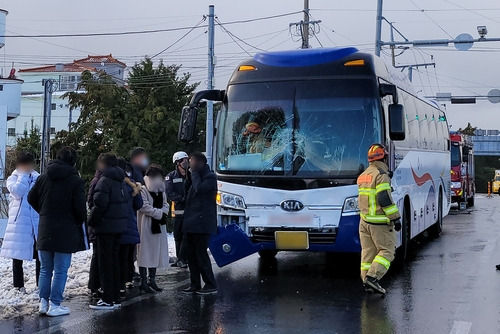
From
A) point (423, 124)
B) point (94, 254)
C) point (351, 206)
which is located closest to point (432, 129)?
point (423, 124)

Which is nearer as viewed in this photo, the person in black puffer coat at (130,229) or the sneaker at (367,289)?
the person in black puffer coat at (130,229)

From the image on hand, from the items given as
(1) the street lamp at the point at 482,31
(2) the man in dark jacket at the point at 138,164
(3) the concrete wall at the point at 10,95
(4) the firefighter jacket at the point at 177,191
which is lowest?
(4) the firefighter jacket at the point at 177,191

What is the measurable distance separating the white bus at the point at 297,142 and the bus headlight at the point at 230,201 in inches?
0.6

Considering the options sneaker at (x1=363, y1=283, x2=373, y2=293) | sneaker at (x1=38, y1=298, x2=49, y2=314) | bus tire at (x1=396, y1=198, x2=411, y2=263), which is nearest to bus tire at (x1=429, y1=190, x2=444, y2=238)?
bus tire at (x1=396, y1=198, x2=411, y2=263)

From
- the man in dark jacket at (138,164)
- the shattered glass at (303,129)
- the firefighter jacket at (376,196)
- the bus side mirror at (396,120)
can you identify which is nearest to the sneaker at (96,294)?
the man in dark jacket at (138,164)

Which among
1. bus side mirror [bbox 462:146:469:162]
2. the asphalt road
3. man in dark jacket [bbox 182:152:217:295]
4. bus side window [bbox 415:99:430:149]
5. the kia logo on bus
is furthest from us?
bus side mirror [bbox 462:146:469:162]

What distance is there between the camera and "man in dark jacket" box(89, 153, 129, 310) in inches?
318

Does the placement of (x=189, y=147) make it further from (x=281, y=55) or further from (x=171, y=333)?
(x=171, y=333)

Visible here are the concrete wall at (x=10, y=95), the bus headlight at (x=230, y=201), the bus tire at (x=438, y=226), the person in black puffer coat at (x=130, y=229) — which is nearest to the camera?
the person in black puffer coat at (x=130, y=229)

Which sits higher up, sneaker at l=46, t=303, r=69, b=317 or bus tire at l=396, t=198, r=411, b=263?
bus tire at l=396, t=198, r=411, b=263

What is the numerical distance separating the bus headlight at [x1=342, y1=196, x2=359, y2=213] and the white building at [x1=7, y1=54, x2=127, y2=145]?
60740 mm

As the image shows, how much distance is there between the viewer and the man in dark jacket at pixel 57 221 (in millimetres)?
7734

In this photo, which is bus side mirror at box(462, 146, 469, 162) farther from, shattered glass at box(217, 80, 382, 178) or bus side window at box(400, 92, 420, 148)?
shattered glass at box(217, 80, 382, 178)

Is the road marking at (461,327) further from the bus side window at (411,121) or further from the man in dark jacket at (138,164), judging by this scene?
the bus side window at (411,121)
